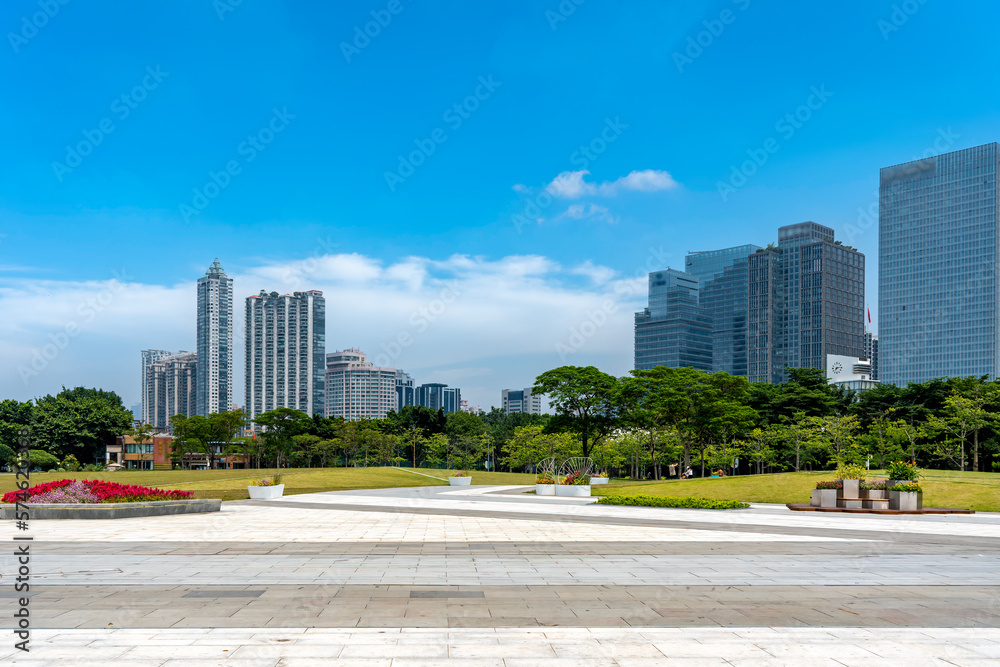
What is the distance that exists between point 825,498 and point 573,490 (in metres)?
11.8

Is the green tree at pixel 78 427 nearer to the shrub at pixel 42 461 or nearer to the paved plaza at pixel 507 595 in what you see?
the shrub at pixel 42 461

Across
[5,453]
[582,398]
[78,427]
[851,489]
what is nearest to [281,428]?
[78,427]

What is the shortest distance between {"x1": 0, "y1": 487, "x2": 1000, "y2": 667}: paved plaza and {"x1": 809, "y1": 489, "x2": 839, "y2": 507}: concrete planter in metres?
6.18

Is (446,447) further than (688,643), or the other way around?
(446,447)

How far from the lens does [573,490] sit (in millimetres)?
35281

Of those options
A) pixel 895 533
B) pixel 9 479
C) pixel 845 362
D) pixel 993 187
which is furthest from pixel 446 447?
pixel 993 187

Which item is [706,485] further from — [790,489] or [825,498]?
[825,498]

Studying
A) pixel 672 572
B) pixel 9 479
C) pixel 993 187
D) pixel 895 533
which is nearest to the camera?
pixel 672 572

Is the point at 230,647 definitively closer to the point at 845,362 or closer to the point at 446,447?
the point at 446,447

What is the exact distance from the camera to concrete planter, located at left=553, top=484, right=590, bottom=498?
114 ft

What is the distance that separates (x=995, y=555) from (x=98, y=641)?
674 inches

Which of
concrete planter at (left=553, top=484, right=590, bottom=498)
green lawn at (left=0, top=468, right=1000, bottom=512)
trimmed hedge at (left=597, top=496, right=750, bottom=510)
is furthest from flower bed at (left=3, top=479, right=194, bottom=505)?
concrete planter at (left=553, top=484, right=590, bottom=498)

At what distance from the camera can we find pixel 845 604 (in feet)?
34.3

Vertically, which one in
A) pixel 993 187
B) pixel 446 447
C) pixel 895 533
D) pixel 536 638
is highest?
pixel 993 187
